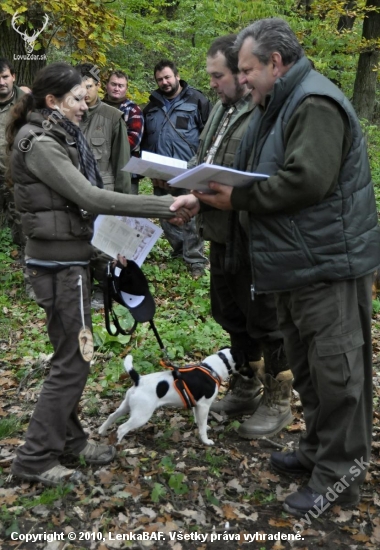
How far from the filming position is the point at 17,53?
9203mm

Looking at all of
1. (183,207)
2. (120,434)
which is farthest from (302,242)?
(120,434)

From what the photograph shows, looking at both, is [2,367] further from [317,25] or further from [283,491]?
[317,25]

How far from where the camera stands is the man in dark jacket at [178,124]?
8211 mm

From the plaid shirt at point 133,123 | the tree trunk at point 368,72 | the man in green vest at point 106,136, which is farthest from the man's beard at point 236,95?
the tree trunk at point 368,72

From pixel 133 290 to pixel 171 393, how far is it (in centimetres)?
79

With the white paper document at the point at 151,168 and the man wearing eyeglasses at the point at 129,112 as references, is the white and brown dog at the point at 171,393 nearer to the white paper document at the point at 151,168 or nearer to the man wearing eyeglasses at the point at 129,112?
the white paper document at the point at 151,168

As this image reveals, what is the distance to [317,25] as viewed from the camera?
14.9m

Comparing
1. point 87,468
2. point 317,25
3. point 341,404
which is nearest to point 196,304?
point 87,468

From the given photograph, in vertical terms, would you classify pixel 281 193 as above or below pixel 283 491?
above

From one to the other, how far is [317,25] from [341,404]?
45.1 feet

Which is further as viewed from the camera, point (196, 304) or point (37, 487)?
point (196, 304)

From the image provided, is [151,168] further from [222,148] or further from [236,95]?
[236,95]

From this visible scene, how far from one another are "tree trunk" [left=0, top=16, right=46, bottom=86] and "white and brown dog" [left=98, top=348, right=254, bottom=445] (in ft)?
22.0

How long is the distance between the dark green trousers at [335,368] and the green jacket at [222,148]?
920 mm
